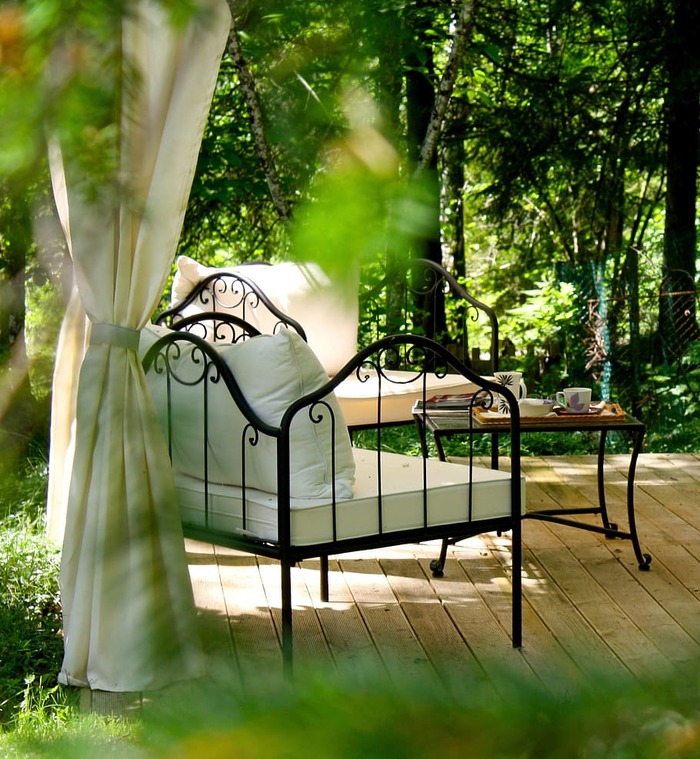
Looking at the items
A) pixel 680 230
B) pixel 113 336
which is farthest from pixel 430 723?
pixel 680 230

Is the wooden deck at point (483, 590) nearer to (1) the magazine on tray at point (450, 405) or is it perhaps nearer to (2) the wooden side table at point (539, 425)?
(2) the wooden side table at point (539, 425)

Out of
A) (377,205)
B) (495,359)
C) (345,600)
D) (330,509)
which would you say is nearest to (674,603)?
(345,600)

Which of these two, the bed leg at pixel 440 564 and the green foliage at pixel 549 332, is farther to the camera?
the green foliage at pixel 549 332

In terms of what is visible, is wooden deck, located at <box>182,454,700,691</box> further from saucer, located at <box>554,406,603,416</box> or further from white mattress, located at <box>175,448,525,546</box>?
saucer, located at <box>554,406,603,416</box>

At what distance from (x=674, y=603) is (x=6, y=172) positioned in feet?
9.51

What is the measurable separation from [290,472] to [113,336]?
22.3 inches

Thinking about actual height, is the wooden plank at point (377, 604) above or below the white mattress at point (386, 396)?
below

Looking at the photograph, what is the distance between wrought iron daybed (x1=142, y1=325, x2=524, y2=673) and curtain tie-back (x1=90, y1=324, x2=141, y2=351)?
15 centimetres

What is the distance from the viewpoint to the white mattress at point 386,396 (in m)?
3.93

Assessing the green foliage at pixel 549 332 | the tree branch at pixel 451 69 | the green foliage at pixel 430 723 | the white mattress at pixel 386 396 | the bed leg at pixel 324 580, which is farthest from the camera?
the green foliage at pixel 549 332

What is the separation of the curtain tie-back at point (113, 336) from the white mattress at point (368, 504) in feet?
1.37

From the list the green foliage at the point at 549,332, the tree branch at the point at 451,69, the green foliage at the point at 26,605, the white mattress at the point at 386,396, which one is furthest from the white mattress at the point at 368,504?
the green foliage at the point at 549,332

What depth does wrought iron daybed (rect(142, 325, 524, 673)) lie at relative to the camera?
243 cm

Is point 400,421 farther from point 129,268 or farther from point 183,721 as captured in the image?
point 183,721
